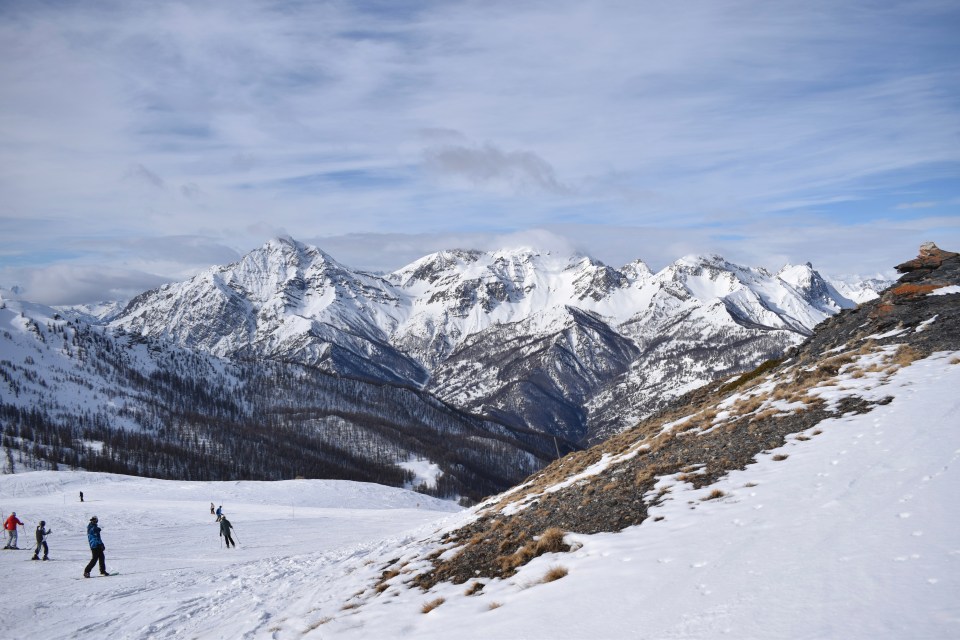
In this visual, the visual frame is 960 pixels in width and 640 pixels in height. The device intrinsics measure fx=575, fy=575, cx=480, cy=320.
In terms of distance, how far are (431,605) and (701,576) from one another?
6305 millimetres

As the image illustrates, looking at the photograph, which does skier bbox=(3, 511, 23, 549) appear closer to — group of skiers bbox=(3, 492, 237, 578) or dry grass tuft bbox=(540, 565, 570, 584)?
group of skiers bbox=(3, 492, 237, 578)

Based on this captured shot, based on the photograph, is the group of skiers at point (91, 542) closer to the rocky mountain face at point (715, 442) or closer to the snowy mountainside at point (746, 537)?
the snowy mountainside at point (746, 537)

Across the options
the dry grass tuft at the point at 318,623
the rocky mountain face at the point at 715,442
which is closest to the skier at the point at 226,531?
the rocky mountain face at the point at 715,442

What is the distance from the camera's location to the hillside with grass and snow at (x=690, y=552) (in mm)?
8344

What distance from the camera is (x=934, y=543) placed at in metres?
8.64

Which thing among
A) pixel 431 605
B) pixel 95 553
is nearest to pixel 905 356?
pixel 431 605

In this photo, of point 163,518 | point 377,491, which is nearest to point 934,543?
point 163,518

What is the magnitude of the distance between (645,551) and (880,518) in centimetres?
421

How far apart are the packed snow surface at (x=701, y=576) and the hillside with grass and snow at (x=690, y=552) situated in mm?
52

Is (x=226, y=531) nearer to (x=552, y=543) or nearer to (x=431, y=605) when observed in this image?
(x=431, y=605)

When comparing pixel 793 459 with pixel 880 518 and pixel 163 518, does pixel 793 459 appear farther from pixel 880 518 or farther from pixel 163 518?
pixel 163 518

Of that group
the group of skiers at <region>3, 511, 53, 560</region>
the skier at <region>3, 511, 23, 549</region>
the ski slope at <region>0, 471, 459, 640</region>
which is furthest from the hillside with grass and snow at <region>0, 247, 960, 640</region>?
the skier at <region>3, 511, 23, 549</region>

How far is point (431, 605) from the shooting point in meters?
13.1

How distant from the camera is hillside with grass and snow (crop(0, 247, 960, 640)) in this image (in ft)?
27.4
